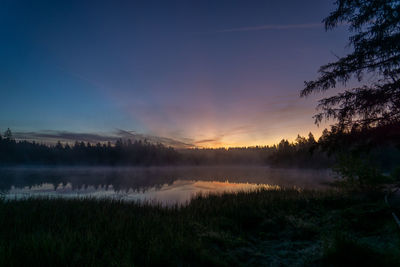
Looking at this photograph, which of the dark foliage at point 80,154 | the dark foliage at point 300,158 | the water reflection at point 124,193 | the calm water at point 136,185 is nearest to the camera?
the water reflection at point 124,193

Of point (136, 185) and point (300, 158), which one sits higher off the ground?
point (300, 158)

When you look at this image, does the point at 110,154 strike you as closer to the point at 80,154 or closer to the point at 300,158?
the point at 80,154

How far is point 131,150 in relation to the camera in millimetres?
117688

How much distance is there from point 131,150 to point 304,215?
116365 millimetres

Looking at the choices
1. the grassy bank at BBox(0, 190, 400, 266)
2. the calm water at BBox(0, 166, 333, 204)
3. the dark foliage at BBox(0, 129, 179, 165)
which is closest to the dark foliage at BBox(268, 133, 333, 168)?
the calm water at BBox(0, 166, 333, 204)

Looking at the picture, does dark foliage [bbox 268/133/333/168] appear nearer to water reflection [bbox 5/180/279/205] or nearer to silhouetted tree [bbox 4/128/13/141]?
water reflection [bbox 5/180/279/205]

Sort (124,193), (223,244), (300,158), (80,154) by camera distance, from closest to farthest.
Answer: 1. (223,244)
2. (124,193)
3. (300,158)
4. (80,154)

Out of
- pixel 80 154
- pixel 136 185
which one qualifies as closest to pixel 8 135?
pixel 80 154

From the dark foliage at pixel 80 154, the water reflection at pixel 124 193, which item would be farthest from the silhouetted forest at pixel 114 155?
the water reflection at pixel 124 193

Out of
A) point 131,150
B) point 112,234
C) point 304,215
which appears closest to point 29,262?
point 112,234

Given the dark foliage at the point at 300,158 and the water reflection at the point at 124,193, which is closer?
the water reflection at the point at 124,193

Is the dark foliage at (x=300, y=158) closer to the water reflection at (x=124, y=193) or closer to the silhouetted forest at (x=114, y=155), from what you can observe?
the silhouetted forest at (x=114, y=155)

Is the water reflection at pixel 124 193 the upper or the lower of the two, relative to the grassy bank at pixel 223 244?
lower

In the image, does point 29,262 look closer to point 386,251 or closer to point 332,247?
point 332,247
